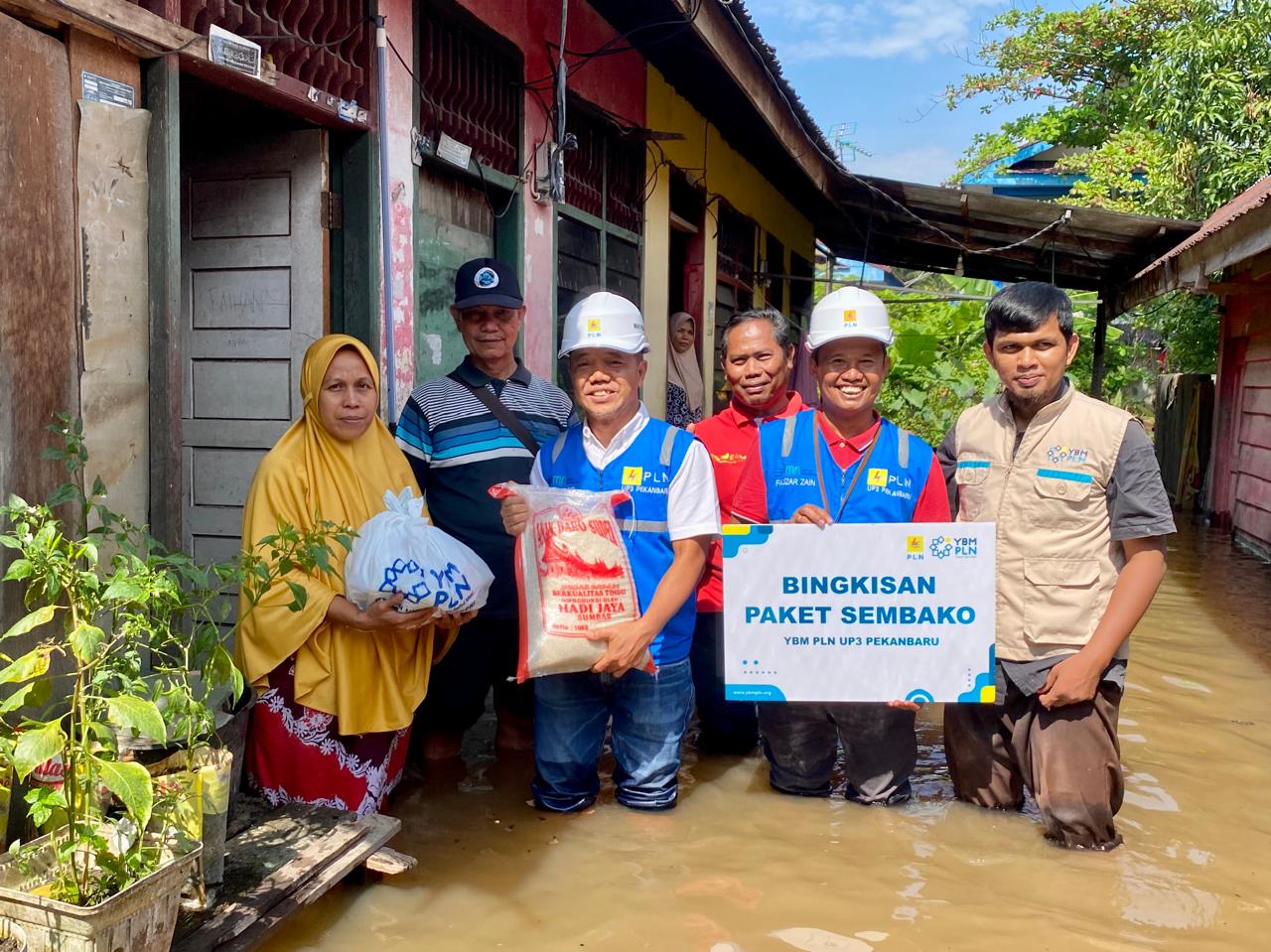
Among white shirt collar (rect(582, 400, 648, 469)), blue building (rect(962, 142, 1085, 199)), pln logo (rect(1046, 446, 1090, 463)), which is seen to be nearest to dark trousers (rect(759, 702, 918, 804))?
pln logo (rect(1046, 446, 1090, 463))

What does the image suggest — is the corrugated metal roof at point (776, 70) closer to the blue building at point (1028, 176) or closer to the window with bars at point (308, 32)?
the window with bars at point (308, 32)

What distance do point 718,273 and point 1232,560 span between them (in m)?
5.04

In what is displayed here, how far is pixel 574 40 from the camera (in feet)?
19.5

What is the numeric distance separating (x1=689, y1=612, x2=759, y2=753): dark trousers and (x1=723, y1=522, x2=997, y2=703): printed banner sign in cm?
69

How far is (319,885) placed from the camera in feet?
8.29

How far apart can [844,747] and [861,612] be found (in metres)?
0.58

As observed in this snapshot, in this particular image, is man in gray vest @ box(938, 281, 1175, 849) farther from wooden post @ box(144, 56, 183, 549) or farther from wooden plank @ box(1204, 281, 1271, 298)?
wooden plank @ box(1204, 281, 1271, 298)

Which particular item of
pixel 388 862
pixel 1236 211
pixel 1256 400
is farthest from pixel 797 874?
pixel 1256 400

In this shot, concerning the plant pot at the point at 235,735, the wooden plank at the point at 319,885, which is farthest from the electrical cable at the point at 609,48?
the wooden plank at the point at 319,885

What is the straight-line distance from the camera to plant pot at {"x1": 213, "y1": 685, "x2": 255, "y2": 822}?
2.52 meters

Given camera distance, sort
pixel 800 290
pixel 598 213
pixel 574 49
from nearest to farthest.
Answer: pixel 574 49
pixel 598 213
pixel 800 290

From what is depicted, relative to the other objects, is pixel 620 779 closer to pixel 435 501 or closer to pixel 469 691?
pixel 469 691

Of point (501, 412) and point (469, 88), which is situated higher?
point (469, 88)

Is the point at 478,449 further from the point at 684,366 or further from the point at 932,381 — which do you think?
the point at 932,381
